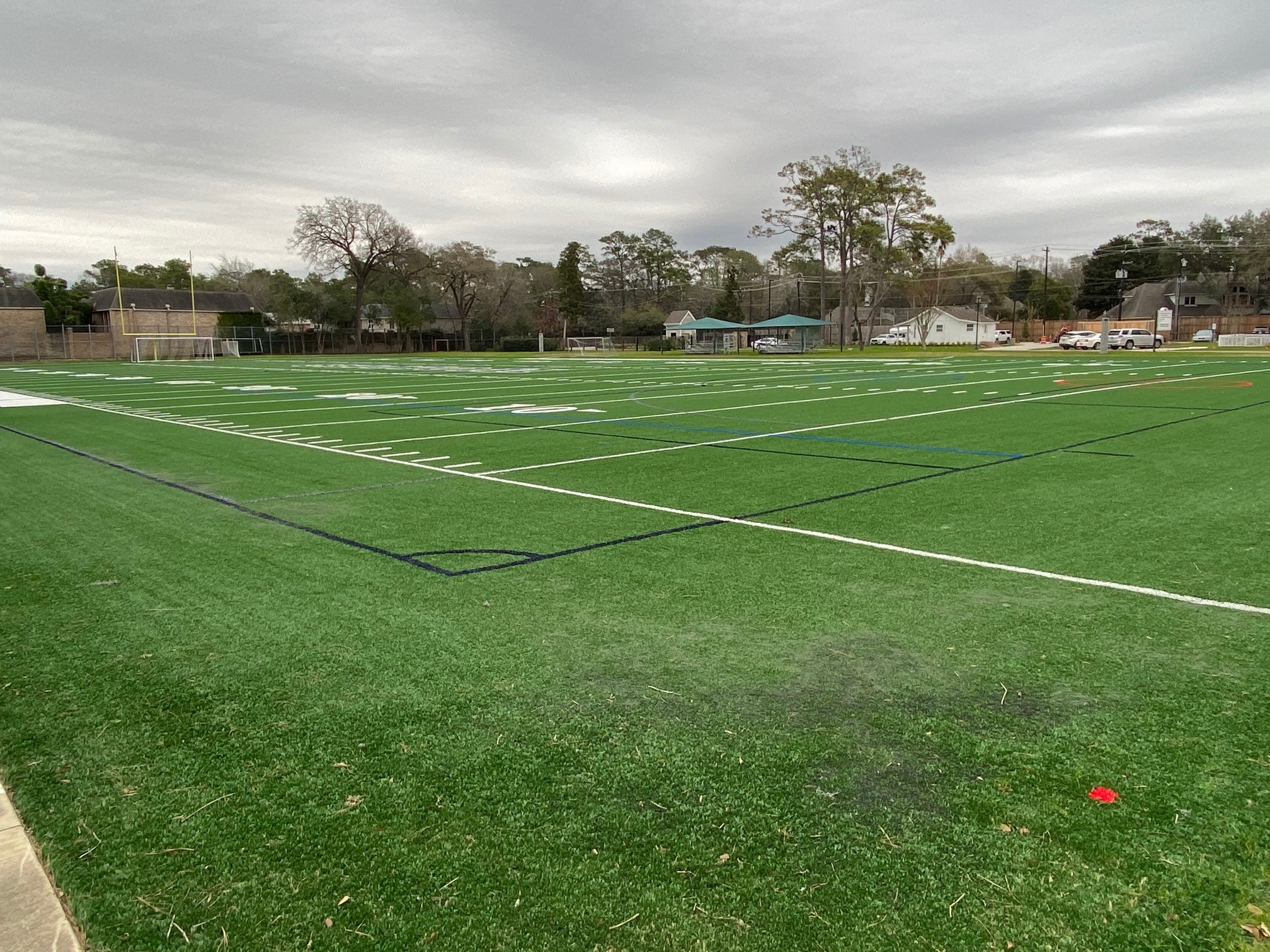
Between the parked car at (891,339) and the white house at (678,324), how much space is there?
63.7 ft

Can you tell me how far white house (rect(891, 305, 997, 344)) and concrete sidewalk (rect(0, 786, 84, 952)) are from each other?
90.7 meters

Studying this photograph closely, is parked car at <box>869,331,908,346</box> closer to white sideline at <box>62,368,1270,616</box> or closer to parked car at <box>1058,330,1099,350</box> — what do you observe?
parked car at <box>1058,330,1099,350</box>

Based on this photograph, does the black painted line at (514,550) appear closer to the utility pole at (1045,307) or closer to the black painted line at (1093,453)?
the black painted line at (1093,453)

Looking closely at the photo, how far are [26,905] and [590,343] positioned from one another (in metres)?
76.9

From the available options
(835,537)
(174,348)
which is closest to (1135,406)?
(835,537)

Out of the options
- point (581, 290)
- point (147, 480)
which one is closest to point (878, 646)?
point (147, 480)

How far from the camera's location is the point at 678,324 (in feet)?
289

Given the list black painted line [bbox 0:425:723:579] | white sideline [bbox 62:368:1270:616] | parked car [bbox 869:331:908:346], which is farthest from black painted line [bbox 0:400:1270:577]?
parked car [bbox 869:331:908:346]

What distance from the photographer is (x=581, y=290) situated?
295ft

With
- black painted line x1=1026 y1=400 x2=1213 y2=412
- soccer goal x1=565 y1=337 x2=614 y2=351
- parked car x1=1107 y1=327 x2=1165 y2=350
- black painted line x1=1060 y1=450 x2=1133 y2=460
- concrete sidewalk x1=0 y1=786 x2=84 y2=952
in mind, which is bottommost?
concrete sidewalk x1=0 y1=786 x2=84 y2=952

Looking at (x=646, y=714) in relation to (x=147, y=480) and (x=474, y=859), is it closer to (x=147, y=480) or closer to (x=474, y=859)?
(x=474, y=859)

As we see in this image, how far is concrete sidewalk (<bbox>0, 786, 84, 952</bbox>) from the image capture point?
80.0 inches

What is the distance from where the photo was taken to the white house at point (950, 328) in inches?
3479

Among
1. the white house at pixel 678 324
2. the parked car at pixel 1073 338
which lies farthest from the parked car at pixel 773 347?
the white house at pixel 678 324
